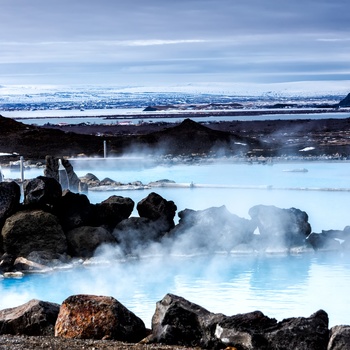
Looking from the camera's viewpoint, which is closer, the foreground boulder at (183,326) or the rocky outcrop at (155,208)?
the foreground boulder at (183,326)

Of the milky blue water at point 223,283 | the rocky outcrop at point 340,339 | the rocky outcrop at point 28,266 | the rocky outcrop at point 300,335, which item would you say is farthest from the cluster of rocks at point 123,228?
the rocky outcrop at point 340,339

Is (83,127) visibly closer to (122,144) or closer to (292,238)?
(122,144)

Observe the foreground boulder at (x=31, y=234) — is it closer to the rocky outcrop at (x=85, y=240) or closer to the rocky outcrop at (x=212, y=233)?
the rocky outcrop at (x=85, y=240)

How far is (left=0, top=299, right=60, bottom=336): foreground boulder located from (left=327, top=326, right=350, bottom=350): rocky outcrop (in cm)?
199

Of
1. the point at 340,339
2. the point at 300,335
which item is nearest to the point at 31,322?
the point at 300,335

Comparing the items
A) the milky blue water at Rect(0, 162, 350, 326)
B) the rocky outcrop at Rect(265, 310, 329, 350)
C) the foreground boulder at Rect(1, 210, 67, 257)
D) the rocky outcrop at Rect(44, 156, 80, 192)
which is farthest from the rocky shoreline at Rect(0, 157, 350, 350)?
the rocky outcrop at Rect(265, 310, 329, 350)

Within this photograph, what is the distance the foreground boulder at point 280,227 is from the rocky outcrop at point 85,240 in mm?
2111

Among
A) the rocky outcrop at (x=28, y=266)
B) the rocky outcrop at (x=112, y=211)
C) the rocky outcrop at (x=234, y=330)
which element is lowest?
the rocky outcrop at (x=28, y=266)

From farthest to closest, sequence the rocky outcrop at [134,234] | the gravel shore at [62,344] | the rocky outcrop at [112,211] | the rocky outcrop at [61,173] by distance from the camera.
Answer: the rocky outcrop at [61,173] → the rocky outcrop at [112,211] → the rocky outcrop at [134,234] → the gravel shore at [62,344]

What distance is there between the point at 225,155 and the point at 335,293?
19046mm

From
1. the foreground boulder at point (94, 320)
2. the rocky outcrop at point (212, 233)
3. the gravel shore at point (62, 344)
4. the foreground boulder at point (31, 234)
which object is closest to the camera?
the gravel shore at point (62, 344)

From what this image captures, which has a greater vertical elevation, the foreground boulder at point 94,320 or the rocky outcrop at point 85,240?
the foreground boulder at point 94,320

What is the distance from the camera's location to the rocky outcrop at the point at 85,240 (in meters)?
11.6

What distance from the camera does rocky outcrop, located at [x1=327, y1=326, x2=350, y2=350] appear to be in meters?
5.54
